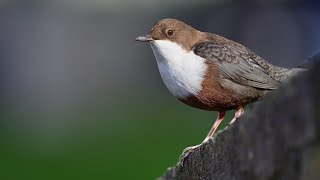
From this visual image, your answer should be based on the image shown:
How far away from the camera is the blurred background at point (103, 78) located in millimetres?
11383

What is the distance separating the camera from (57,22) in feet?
81.0

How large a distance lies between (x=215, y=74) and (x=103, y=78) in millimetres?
16458

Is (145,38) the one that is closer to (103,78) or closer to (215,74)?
(215,74)

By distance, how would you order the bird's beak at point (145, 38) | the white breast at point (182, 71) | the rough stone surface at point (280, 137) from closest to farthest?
the rough stone surface at point (280, 137) < the white breast at point (182, 71) < the bird's beak at point (145, 38)

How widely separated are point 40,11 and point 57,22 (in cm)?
90

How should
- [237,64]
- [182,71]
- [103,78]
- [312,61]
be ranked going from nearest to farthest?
[312,61]
[182,71]
[237,64]
[103,78]

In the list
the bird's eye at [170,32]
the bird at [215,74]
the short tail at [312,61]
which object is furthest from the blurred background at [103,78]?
the short tail at [312,61]

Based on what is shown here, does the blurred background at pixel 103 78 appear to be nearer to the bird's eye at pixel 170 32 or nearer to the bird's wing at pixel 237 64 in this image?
the bird's eye at pixel 170 32

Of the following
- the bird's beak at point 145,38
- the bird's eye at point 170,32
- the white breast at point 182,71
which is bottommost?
the white breast at point 182,71

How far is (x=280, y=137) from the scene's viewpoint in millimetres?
2564

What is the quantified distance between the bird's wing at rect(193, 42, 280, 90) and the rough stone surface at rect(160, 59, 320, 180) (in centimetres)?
244

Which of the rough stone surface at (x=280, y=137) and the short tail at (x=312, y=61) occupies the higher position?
the short tail at (x=312, y=61)

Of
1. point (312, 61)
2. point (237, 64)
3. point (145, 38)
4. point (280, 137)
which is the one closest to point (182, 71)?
point (237, 64)

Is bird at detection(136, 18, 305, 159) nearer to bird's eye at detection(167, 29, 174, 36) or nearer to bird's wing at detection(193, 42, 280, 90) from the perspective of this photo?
bird's wing at detection(193, 42, 280, 90)
